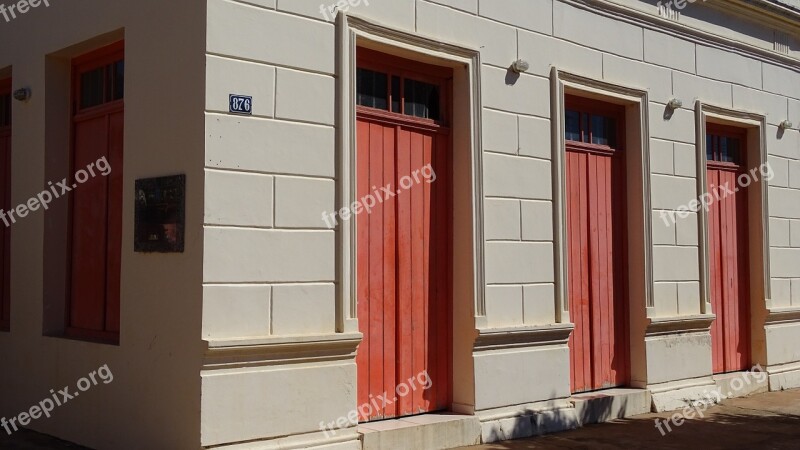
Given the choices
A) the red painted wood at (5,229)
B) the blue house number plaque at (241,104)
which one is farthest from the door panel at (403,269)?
the red painted wood at (5,229)

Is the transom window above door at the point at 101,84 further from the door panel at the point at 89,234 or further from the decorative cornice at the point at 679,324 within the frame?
the decorative cornice at the point at 679,324

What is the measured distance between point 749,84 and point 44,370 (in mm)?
9010

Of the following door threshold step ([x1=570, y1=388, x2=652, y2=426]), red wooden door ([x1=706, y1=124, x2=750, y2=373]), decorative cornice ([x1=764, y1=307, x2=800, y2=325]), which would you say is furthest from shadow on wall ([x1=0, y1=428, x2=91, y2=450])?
decorative cornice ([x1=764, y1=307, x2=800, y2=325])

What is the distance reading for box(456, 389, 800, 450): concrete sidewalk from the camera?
8.04m

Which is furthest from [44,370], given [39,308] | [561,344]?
[561,344]

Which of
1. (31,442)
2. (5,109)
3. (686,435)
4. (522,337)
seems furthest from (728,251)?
(5,109)

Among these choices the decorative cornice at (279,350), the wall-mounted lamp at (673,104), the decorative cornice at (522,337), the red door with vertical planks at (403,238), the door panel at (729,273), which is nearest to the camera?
the decorative cornice at (279,350)

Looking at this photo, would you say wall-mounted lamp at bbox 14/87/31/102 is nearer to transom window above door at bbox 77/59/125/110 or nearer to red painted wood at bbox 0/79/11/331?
transom window above door at bbox 77/59/125/110

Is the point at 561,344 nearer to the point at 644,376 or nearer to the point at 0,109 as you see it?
the point at 644,376

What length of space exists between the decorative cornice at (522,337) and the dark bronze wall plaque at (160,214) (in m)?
2.86

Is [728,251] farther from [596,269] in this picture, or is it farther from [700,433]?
[700,433]

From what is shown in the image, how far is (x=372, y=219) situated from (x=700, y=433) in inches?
157

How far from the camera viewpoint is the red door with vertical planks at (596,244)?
9289 millimetres

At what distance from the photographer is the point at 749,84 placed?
11477 millimetres
